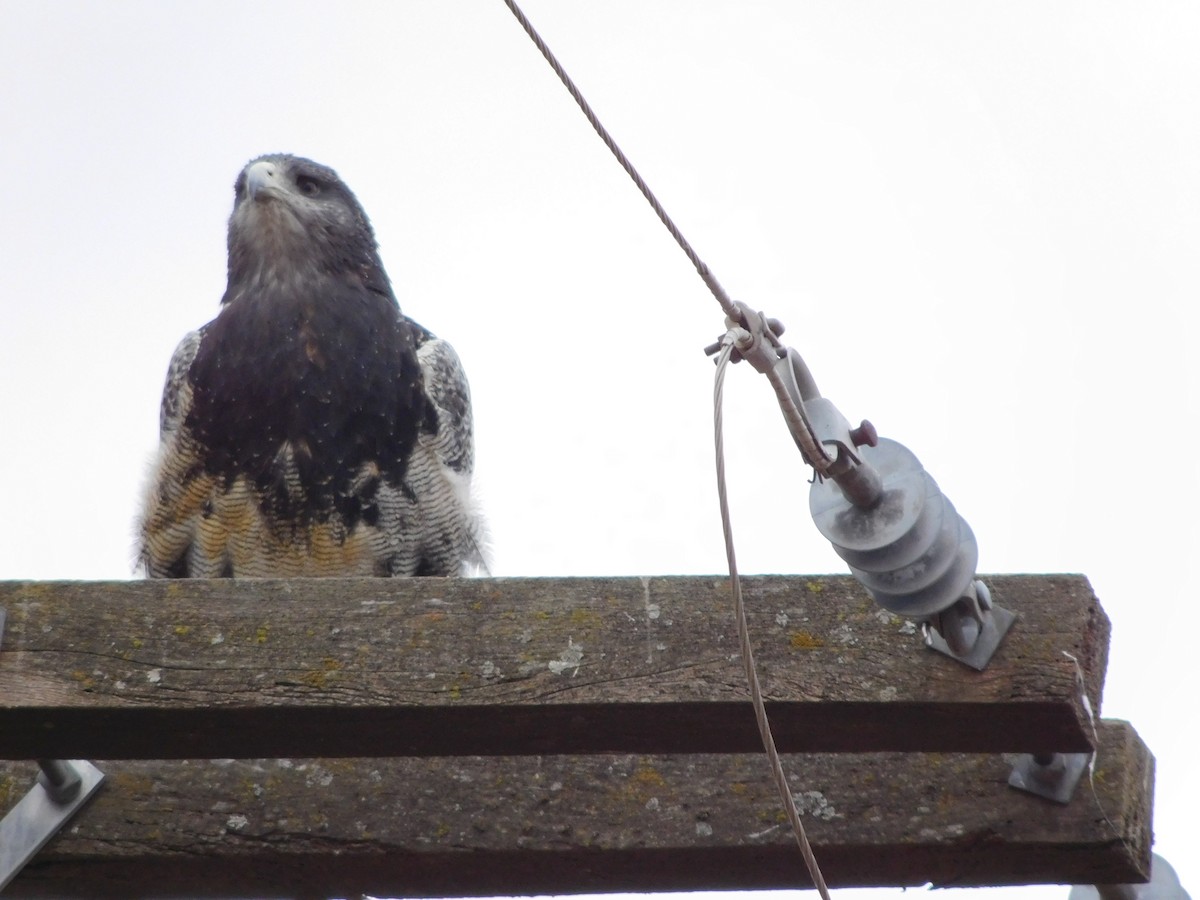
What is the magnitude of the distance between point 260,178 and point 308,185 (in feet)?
0.84

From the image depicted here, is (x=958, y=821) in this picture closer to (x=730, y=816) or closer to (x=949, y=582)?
(x=730, y=816)

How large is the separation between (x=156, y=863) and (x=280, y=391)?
2.59 m

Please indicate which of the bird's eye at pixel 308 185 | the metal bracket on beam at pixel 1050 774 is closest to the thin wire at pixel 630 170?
the metal bracket on beam at pixel 1050 774

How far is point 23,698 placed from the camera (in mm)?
2508

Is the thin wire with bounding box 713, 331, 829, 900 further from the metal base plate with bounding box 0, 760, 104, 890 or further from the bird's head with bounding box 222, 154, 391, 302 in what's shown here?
the bird's head with bounding box 222, 154, 391, 302

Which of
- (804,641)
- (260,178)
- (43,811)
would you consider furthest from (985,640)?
(260,178)

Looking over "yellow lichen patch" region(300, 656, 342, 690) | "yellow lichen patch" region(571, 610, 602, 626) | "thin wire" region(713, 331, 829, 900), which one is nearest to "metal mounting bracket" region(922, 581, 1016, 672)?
"thin wire" region(713, 331, 829, 900)

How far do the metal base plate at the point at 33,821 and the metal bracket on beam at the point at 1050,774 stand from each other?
5.54 feet

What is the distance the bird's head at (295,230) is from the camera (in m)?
5.95

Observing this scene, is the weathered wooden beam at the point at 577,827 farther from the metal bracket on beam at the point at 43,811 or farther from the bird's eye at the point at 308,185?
the bird's eye at the point at 308,185

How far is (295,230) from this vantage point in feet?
19.9

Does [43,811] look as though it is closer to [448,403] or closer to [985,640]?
[985,640]

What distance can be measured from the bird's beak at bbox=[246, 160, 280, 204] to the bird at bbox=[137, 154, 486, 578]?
1.65 feet

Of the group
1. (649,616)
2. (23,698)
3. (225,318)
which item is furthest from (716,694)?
(225,318)
